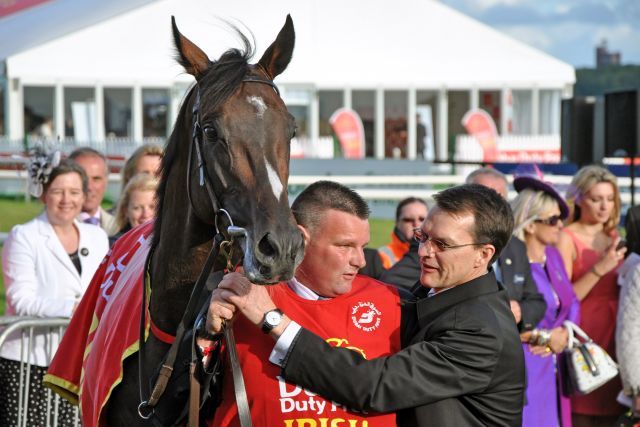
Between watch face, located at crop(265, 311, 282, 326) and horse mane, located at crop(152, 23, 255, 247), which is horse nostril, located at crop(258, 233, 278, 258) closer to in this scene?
watch face, located at crop(265, 311, 282, 326)

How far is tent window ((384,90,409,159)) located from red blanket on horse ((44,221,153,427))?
28.1 meters

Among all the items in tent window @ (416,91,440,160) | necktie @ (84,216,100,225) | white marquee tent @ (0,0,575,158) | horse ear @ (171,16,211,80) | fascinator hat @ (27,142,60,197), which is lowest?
necktie @ (84,216,100,225)

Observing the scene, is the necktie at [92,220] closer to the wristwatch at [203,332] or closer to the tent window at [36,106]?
the wristwatch at [203,332]

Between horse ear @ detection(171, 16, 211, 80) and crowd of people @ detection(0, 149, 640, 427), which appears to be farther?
horse ear @ detection(171, 16, 211, 80)

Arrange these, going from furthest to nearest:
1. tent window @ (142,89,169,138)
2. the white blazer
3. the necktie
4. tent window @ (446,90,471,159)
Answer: tent window @ (446,90,471,159) → tent window @ (142,89,169,138) → the necktie → the white blazer

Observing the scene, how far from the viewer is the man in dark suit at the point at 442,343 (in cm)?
289

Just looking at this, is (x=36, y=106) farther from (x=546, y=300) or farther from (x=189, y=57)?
(x=189, y=57)

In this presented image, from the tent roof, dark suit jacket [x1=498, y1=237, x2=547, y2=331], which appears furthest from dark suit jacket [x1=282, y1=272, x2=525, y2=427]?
the tent roof

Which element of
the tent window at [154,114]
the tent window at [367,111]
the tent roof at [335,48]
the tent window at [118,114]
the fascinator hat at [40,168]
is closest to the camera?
the fascinator hat at [40,168]

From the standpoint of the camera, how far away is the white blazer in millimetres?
5422

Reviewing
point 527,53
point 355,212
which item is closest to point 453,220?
point 355,212

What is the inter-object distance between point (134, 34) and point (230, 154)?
91.6ft

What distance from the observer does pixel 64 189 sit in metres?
5.72

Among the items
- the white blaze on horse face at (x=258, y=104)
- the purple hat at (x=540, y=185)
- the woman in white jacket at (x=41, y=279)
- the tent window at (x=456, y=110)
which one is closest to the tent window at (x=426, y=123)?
the tent window at (x=456, y=110)
